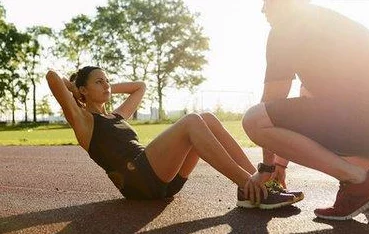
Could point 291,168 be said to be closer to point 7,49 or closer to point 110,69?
point 110,69

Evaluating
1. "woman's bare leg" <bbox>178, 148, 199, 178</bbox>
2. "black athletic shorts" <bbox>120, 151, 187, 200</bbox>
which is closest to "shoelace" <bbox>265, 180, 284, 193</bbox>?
"woman's bare leg" <bbox>178, 148, 199, 178</bbox>

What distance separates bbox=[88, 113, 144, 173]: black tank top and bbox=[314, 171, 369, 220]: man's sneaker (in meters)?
1.44

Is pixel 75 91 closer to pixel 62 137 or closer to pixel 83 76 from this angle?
pixel 83 76

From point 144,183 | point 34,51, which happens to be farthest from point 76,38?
point 144,183

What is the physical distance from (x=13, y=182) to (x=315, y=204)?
10.9 ft

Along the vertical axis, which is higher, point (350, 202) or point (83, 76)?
point (83, 76)

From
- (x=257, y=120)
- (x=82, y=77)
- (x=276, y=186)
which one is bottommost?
(x=276, y=186)

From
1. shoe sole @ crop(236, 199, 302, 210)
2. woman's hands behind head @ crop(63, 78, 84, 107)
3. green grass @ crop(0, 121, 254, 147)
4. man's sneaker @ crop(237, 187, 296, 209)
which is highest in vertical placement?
woman's hands behind head @ crop(63, 78, 84, 107)

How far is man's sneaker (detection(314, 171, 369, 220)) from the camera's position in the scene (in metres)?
3.20

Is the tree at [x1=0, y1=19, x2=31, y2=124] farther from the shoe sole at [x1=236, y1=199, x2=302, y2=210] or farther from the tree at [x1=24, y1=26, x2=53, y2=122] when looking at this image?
the shoe sole at [x1=236, y1=199, x2=302, y2=210]

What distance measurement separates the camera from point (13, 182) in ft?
19.0

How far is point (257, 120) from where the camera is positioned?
3402 mm

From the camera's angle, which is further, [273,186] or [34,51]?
[34,51]

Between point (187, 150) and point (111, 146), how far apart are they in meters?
0.56
